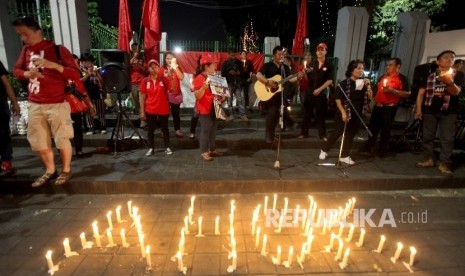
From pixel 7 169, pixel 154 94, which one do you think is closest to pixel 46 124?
pixel 7 169

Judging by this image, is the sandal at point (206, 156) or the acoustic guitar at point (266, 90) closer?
the sandal at point (206, 156)

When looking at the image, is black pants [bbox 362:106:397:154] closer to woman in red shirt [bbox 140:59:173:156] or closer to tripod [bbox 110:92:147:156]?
woman in red shirt [bbox 140:59:173:156]

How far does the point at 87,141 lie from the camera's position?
718cm

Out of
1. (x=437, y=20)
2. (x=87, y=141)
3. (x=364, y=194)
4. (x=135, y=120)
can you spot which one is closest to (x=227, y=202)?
(x=364, y=194)

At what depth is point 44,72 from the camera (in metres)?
4.48

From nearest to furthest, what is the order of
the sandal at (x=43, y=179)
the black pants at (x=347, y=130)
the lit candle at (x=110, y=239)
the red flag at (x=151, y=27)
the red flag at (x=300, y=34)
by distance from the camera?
the lit candle at (x=110, y=239) < the sandal at (x=43, y=179) < the black pants at (x=347, y=130) < the red flag at (x=151, y=27) < the red flag at (x=300, y=34)

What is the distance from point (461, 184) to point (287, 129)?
432 cm

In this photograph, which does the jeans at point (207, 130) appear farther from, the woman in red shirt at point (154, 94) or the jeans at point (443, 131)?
the jeans at point (443, 131)

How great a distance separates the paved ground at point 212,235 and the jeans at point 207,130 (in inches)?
59.9

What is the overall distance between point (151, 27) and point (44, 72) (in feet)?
17.7

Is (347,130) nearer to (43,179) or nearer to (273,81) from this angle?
(273,81)

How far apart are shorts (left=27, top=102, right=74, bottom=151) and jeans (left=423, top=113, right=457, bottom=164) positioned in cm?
687

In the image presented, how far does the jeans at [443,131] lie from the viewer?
5645 millimetres

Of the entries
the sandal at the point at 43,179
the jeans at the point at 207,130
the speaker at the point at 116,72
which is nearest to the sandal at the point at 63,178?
the sandal at the point at 43,179
